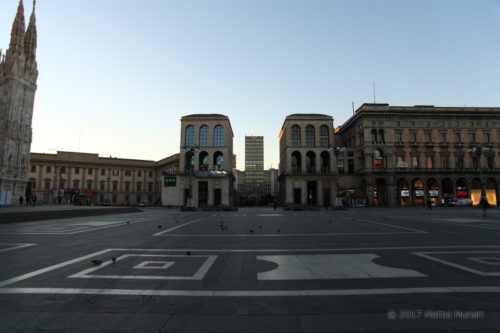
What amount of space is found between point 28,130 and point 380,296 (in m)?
69.8

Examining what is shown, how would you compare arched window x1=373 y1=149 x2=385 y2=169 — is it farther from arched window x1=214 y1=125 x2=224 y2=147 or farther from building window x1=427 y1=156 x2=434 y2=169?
arched window x1=214 y1=125 x2=224 y2=147

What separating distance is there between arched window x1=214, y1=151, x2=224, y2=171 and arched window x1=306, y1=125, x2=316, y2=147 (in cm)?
2473

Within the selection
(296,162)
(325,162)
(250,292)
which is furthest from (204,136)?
(250,292)

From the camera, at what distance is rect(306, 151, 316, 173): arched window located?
79475 mm

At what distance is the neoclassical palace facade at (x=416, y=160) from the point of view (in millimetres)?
68938

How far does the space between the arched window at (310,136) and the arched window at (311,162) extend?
3.00 metres

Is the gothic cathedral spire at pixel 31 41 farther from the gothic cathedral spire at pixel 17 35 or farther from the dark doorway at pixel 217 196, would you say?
the dark doorway at pixel 217 196

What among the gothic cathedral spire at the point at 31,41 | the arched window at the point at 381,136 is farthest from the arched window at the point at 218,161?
the gothic cathedral spire at the point at 31,41

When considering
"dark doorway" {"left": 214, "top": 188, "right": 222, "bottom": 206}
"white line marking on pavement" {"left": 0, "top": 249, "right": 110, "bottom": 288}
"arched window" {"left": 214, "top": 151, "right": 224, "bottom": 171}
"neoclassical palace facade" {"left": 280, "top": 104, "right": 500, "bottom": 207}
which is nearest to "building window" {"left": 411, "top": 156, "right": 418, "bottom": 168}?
"neoclassical palace facade" {"left": 280, "top": 104, "right": 500, "bottom": 207}

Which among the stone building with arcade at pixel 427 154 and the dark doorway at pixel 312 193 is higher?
the stone building with arcade at pixel 427 154

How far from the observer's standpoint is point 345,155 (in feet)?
262

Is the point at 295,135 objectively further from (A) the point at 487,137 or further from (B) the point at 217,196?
(A) the point at 487,137

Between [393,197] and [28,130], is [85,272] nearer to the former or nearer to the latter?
[28,130]

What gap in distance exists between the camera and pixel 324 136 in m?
76.5
